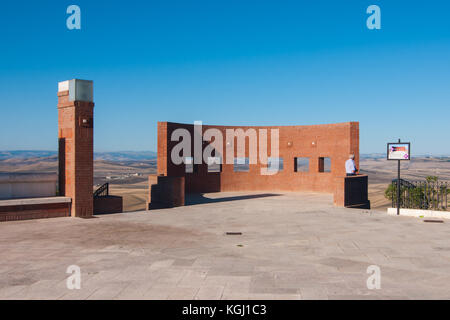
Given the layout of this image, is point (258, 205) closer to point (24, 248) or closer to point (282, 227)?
point (282, 227)

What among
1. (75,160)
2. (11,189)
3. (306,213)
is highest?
(75,160)

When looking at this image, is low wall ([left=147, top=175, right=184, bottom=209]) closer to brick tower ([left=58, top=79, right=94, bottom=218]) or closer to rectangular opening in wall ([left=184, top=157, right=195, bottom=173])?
brick tower ([left=58, top=79, right=94, bottom=218])

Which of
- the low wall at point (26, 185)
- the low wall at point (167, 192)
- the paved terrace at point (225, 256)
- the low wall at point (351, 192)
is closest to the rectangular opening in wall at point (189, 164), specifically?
the low wall at point (167, 192)

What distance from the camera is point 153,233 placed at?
35.0ft

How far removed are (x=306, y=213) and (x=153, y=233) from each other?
6.17 m

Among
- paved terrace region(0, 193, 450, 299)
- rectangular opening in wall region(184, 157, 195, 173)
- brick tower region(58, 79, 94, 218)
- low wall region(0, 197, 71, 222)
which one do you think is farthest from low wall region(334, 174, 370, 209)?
low wall region(0, 197, 71, 222)

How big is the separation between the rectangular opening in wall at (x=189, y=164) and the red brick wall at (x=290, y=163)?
230 millimetres

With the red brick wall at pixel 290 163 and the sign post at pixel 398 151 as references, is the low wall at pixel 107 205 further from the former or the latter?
the sign post at pixel 398 151

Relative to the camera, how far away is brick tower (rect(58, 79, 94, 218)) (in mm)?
13031

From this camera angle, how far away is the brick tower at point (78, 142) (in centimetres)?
1303

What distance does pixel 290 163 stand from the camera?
22984 mm

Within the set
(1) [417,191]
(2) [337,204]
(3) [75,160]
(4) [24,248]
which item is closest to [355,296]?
(4) [24,248]

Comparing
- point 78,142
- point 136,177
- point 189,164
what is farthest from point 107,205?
point 136,177
